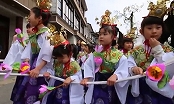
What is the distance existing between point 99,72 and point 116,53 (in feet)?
1.00

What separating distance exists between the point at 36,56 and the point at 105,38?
3.38 ft

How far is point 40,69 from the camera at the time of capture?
273 centimetres

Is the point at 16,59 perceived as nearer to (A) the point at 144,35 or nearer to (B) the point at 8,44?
(A) the point at 144,35

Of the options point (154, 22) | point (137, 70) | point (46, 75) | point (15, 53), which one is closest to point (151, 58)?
point (137, 70)

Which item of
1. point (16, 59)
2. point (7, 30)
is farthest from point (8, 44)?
point (16, 59)

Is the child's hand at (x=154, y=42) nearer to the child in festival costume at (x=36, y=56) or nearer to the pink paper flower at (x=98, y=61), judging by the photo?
the pink paper flower at (x=98, y=61)

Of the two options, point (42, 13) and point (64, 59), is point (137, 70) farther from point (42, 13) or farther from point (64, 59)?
point (42, 13)

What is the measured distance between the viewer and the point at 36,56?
9.62 feet

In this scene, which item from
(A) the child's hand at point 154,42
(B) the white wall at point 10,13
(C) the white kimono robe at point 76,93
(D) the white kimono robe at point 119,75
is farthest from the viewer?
(B) the white wall at point 10,13

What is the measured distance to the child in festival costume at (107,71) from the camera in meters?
2.31

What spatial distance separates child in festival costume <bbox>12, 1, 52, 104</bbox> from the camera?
2742 mm

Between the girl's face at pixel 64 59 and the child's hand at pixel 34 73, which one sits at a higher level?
the girl's face at pixel 64 59

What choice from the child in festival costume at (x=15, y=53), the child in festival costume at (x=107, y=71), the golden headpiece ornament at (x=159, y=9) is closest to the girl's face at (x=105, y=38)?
the child in festival costume at (x=107, y=71)

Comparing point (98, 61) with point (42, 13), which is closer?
point (98, 61)
